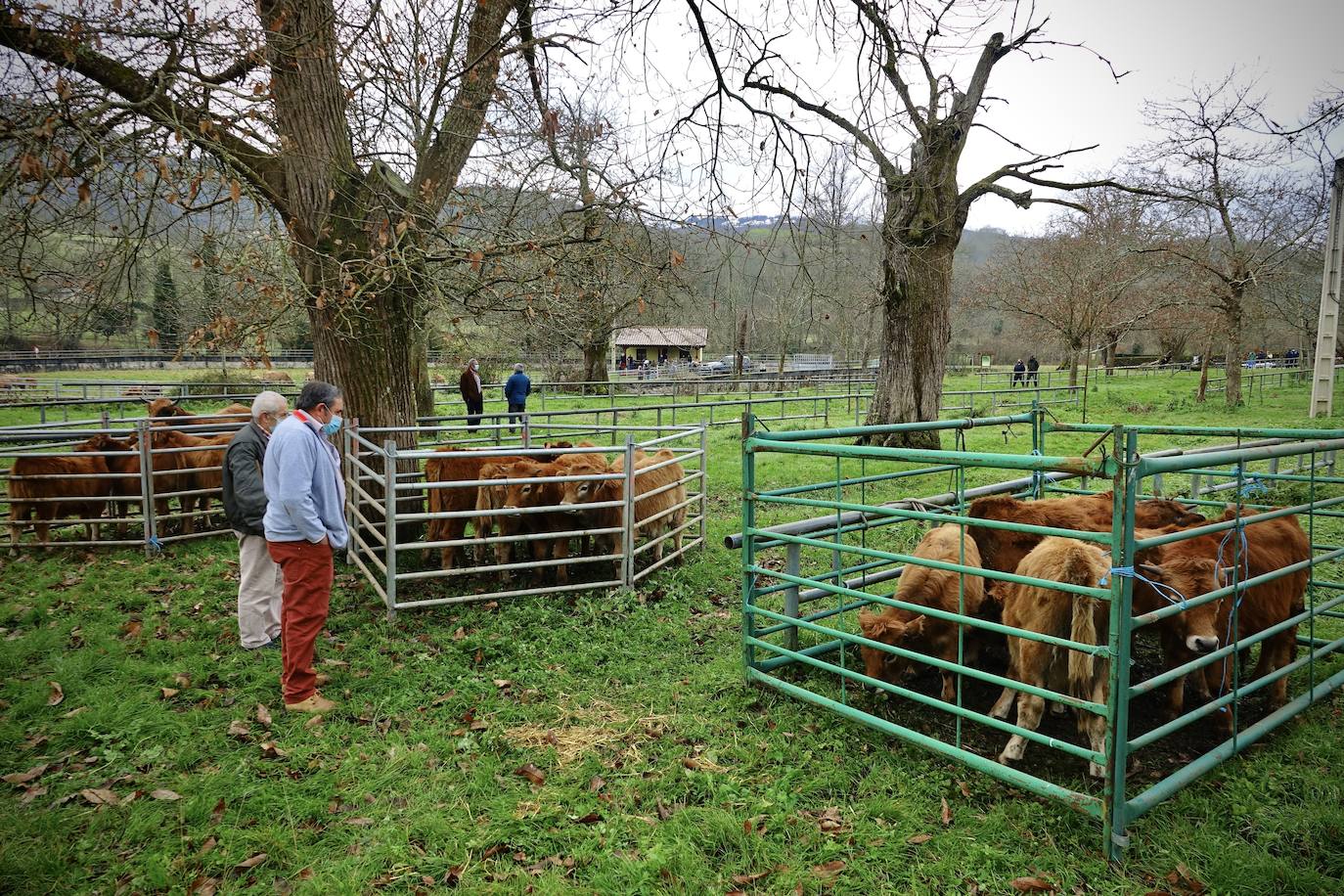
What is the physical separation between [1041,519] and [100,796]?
596cm

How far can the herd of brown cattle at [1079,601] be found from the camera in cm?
354

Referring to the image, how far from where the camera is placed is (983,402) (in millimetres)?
24859

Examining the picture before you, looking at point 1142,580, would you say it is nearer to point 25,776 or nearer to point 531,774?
point 531,774

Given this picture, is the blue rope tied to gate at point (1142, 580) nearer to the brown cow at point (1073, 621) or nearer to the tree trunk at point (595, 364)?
the brown cow at point (1073, 621)

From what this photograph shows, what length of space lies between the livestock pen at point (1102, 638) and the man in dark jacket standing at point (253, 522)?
12.9ft

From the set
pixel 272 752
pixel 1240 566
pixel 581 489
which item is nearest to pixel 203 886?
pixel 272 752

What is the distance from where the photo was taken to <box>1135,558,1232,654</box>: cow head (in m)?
3.70

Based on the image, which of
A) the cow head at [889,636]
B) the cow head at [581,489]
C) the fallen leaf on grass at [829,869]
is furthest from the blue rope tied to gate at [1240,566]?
the cow head at [581,489]

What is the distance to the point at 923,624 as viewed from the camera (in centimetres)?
430

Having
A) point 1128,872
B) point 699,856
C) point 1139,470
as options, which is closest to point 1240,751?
point 1128,872

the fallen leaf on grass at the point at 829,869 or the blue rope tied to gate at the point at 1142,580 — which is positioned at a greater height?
the blue rope tied to gate at the point at 1142,580

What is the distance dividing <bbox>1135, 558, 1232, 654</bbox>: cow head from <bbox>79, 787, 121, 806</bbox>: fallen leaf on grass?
5524 mm

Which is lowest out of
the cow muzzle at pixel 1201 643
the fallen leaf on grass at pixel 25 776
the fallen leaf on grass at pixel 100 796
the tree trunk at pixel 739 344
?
the fallen leaf on grass at pixel 100 796

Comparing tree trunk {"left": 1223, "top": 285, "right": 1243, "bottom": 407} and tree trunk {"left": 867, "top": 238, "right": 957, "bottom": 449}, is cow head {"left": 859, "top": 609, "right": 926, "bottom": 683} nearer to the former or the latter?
tree trunk {"left": 867, "top": 238, "right": 957, "bottom": 449}
